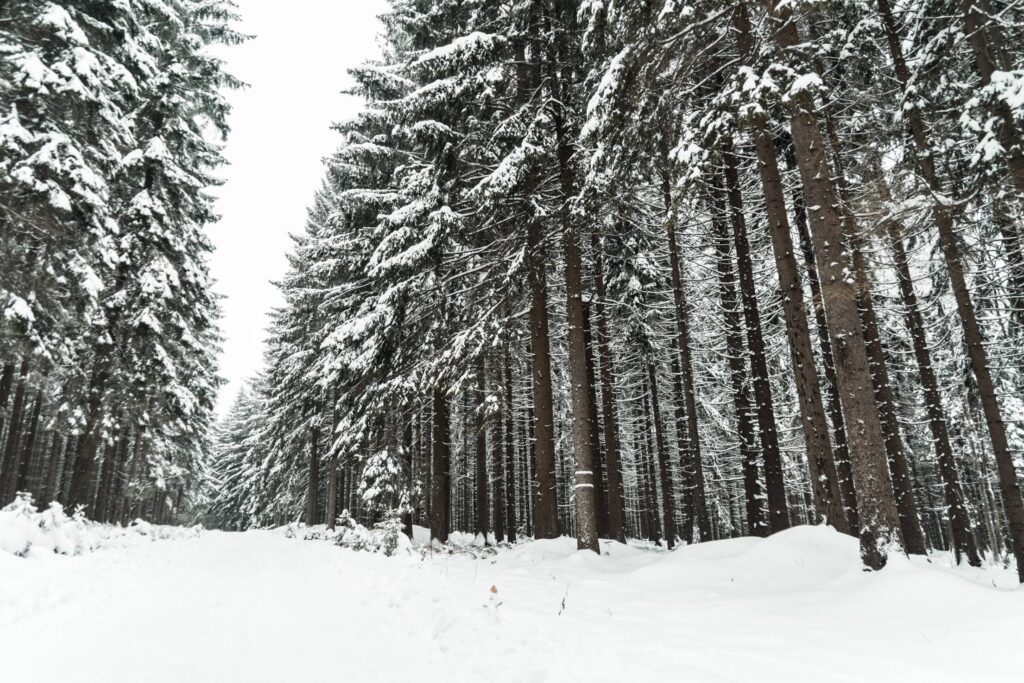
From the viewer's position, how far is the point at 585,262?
17.8 meters

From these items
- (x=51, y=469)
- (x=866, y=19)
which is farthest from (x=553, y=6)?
(x=51, y=469)

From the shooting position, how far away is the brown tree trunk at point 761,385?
11.3 m

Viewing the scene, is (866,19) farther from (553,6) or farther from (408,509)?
(408,509)

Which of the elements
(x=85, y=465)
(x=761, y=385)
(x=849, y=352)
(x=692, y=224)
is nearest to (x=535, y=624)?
(x=849, y=352)

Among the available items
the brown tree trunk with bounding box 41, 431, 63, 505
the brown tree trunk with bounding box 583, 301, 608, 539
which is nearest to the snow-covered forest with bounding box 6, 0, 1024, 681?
the brown tree trunk with bounding box 583, 301, 608, 539

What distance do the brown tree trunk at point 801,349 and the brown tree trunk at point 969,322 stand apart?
2321 millimetres

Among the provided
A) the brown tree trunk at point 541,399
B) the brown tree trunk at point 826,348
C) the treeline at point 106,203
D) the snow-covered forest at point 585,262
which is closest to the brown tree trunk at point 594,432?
the snow-covered forest at point 585,262

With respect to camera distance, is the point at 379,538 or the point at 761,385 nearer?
the point at 761,385

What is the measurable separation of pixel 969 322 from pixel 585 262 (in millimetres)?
10563

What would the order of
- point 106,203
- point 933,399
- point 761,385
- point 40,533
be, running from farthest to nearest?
1. point 106,203
2. point 933,399
3. point 761,385
4. point 40,533

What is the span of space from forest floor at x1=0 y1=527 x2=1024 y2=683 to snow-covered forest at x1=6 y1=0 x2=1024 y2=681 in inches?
3.2

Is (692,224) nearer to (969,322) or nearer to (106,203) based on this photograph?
(969,322)

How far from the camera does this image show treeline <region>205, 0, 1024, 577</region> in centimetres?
798

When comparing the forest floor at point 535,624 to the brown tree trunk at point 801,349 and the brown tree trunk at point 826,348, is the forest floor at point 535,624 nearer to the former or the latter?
the brown tree trunk at point 801,349
